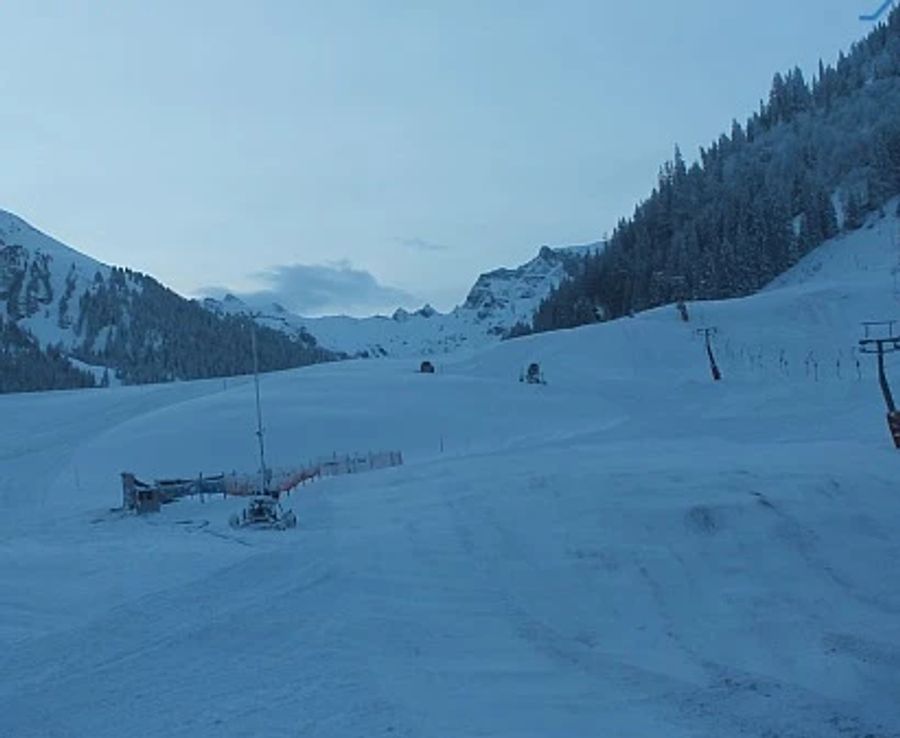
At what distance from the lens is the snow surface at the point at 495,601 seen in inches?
465

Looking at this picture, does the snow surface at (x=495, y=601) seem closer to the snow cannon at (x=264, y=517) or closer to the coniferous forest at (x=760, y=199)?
the snow cannon at (x=264, y=517)

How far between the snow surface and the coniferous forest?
9174cm

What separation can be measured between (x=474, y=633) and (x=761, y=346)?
65.9m

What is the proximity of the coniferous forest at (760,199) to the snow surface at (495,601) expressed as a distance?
9174cm

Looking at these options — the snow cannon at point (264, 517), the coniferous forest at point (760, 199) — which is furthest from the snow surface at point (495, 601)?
the coniferous forest at point (760, 199)

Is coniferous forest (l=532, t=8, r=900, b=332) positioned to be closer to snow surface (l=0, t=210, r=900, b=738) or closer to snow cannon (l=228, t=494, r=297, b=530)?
snow surface (l=0, t=210, r=900, b=738)

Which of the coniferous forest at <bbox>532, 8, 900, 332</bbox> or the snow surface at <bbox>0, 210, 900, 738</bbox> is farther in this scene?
the coniferous forest at <bbox>532, 8, 900, 332</bbox>

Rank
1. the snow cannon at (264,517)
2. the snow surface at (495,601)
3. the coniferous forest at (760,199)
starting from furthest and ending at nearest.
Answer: the coniferous forest at (760,199)
the snow cannon at (264,517)
the snow surface at (495,601)

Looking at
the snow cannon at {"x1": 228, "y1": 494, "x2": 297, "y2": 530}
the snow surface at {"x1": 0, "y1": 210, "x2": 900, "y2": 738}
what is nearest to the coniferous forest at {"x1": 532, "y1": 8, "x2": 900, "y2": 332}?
the snow surface at {"x1": 0, "y1": 210, "x2": 900, "y2": 738}

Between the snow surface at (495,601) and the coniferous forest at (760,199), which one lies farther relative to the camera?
the coniferous forest at (760,199)

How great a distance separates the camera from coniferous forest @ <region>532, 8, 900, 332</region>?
412 ft

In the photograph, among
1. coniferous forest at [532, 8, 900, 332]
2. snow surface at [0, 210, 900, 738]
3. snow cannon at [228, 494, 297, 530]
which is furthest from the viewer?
coniferous forest at [532, 8, 900, 332]

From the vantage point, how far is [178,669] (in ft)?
42.9

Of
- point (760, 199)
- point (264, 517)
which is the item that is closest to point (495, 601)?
point (264, 517)
